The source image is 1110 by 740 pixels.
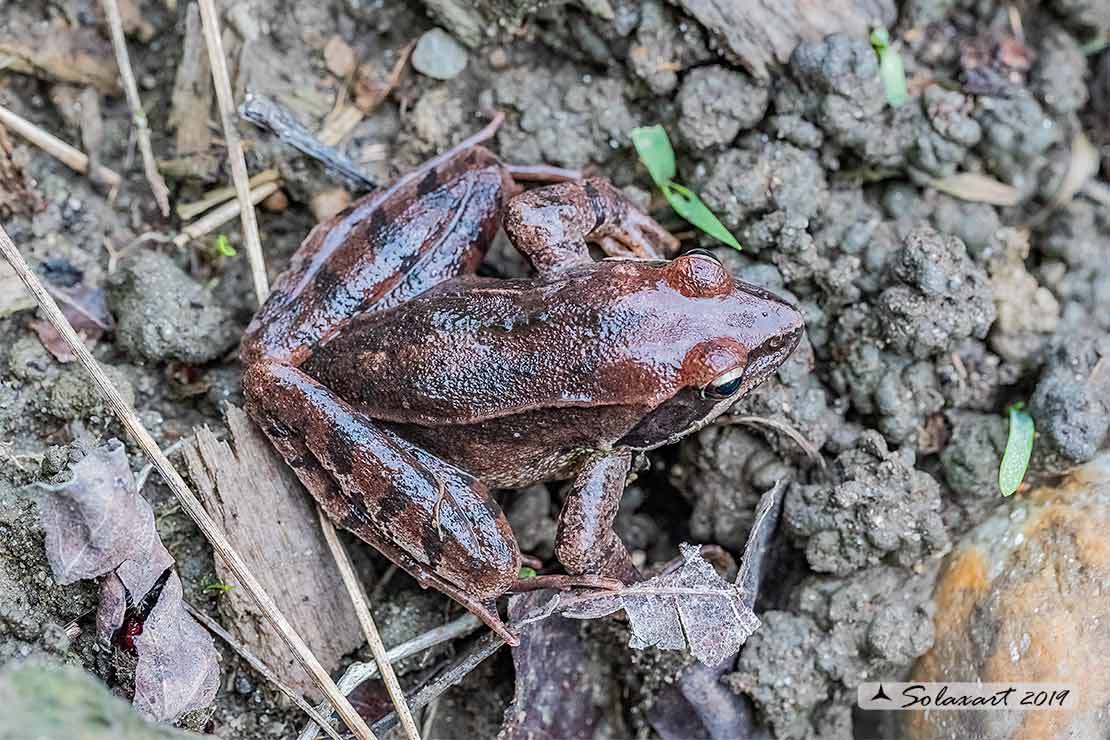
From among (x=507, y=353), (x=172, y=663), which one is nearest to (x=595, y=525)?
(x=507, y=353)

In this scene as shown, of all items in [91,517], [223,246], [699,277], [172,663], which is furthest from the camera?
[223,246]

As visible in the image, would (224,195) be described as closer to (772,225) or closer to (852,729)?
(772,225)

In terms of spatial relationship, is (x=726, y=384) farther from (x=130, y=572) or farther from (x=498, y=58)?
(x=130, y=572)

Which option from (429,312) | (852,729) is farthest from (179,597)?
(852,729)

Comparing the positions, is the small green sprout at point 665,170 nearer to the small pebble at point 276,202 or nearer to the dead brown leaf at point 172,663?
the small pebble at point 276,202

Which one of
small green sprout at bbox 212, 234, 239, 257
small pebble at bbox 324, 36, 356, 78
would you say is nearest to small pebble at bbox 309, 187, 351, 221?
small green sprout at bbox 212, 234, 239, 257

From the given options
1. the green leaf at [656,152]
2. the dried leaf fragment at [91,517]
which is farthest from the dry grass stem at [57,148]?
the green leaf at [656,152]

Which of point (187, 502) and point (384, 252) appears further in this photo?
point (384, 252)
